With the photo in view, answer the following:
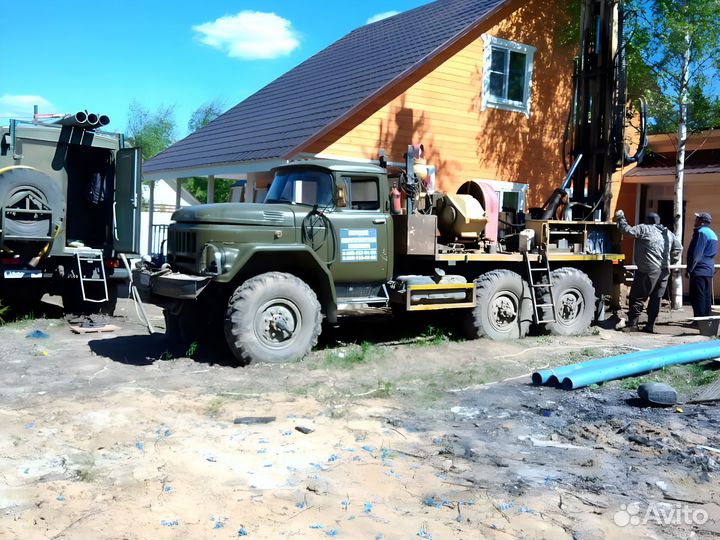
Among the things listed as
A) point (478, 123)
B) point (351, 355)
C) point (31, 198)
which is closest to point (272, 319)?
point (351, 355)

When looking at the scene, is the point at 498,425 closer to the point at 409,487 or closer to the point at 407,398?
the point at 407,398

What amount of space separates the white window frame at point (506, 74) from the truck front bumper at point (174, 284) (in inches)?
378

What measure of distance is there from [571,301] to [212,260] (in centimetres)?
602

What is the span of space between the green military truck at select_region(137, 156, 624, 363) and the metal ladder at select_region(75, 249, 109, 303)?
2.21 m

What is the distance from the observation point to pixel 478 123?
50.6 feet

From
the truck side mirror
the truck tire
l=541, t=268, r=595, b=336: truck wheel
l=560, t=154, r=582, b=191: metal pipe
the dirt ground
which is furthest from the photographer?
l=560, t=154, r=582, b=191: metal pipe

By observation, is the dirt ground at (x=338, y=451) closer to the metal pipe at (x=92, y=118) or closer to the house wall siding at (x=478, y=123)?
the metal pipe at (x=92, y=118)

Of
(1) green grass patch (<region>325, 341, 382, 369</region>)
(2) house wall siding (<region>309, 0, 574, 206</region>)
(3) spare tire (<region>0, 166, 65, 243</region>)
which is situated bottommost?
(1) green grass patch (<region>325, 341, 382, 369</region>)

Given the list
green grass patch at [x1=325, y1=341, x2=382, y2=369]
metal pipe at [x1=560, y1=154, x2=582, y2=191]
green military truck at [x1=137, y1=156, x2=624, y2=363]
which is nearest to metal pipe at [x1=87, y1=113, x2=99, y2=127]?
green military truck at [x1=137, y1=156, x2=624, y2=363]

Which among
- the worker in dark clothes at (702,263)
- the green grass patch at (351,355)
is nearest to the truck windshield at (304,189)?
the green grass patch at (351,355)

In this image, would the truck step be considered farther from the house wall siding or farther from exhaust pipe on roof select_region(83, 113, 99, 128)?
the house wall siding

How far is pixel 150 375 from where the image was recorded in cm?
746

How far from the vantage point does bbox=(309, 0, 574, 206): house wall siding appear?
554 inches

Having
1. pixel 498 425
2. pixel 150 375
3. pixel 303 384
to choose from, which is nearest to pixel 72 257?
pixel 150 375
